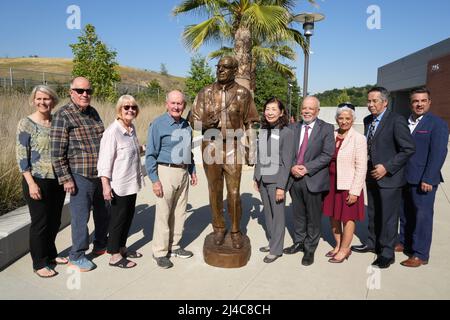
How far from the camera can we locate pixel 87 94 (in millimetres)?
3029

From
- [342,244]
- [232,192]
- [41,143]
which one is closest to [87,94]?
[41,143]

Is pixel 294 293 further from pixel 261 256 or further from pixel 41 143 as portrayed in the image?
pixel 41 143

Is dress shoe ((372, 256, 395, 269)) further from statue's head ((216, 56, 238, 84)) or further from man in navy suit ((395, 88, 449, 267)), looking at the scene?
statue's head ((216, 56, 238, 84))

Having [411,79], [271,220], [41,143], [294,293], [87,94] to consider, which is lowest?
[294,293]

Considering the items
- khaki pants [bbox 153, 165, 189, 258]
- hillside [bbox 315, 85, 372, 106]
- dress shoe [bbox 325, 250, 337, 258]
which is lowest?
dress shoe [bbox 325, 250, 337, 258]

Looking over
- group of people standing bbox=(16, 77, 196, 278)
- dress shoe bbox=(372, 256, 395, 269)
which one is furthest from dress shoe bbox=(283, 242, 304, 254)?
group of people standing bbox=(16, 77, 196, 278)

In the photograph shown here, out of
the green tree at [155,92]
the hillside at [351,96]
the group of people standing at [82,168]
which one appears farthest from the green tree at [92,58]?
the hillside at [351,96]

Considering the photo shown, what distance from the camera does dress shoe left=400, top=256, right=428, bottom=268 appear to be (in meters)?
3.31

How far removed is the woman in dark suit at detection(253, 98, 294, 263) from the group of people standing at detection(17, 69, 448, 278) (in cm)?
1

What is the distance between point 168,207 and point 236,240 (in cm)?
81

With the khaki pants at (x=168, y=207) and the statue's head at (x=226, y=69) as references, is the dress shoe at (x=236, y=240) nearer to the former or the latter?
the khaki pants at (x=168, y=207)

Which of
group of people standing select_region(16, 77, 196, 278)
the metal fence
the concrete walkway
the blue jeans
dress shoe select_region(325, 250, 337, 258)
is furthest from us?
the metal fence

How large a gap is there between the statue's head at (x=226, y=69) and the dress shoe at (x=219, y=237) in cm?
161

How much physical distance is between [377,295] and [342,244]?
0.74 m
